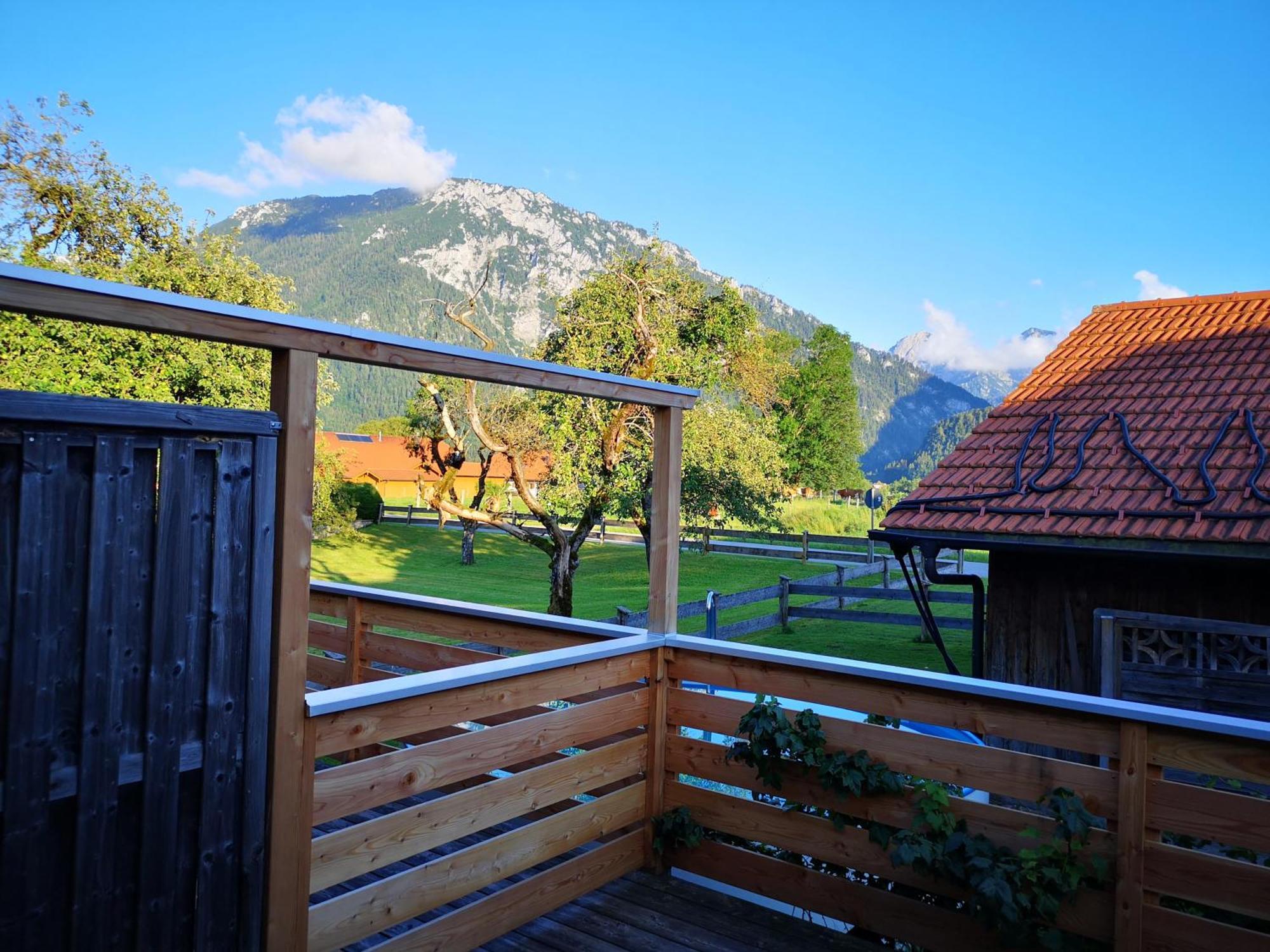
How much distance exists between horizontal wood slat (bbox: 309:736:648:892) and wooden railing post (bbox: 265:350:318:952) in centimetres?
15

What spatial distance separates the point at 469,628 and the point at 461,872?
5.83 feet

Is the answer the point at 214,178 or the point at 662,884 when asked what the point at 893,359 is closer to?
the point at 214,178

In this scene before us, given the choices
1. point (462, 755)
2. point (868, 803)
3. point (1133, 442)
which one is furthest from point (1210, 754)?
point (1133, 442)

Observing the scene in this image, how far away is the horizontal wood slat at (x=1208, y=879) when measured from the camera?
2.86 metres

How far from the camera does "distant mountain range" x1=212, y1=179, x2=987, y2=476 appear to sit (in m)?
77.5

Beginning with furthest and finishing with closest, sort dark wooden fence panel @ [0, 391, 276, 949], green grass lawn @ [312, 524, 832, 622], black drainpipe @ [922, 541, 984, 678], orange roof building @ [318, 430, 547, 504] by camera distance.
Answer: orange roof building @ [318, 430, 547, 504] → green grass lawn @ [312, 524, 832, 622] → black drainpipe @ [922, 541, 984, 678] → dark wooden fence panel @ [0, 391, 276, 949]

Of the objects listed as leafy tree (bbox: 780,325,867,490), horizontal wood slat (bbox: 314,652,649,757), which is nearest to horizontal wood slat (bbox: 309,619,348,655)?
horizontal wood slat (bbox: 314,652,649,757)

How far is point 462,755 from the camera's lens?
10.9 ft

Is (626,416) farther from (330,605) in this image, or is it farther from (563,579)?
(330,605)

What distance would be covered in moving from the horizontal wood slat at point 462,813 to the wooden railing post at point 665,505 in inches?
29.3

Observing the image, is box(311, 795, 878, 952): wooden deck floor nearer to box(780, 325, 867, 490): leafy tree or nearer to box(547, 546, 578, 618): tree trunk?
box(547, 546, 578, 618): tree trunk

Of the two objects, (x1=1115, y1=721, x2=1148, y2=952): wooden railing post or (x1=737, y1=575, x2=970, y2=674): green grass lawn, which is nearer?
(x1=1115, y1=721, x2=1148, y2=952): wooden railing post

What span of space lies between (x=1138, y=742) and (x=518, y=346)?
651 inches

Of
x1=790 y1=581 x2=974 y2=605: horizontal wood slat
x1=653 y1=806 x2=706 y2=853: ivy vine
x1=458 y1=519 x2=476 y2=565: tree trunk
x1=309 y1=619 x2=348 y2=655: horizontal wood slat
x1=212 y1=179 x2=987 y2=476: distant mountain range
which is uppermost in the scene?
x1=212 y1=179 x2=987 y2=476: distant mountain range
